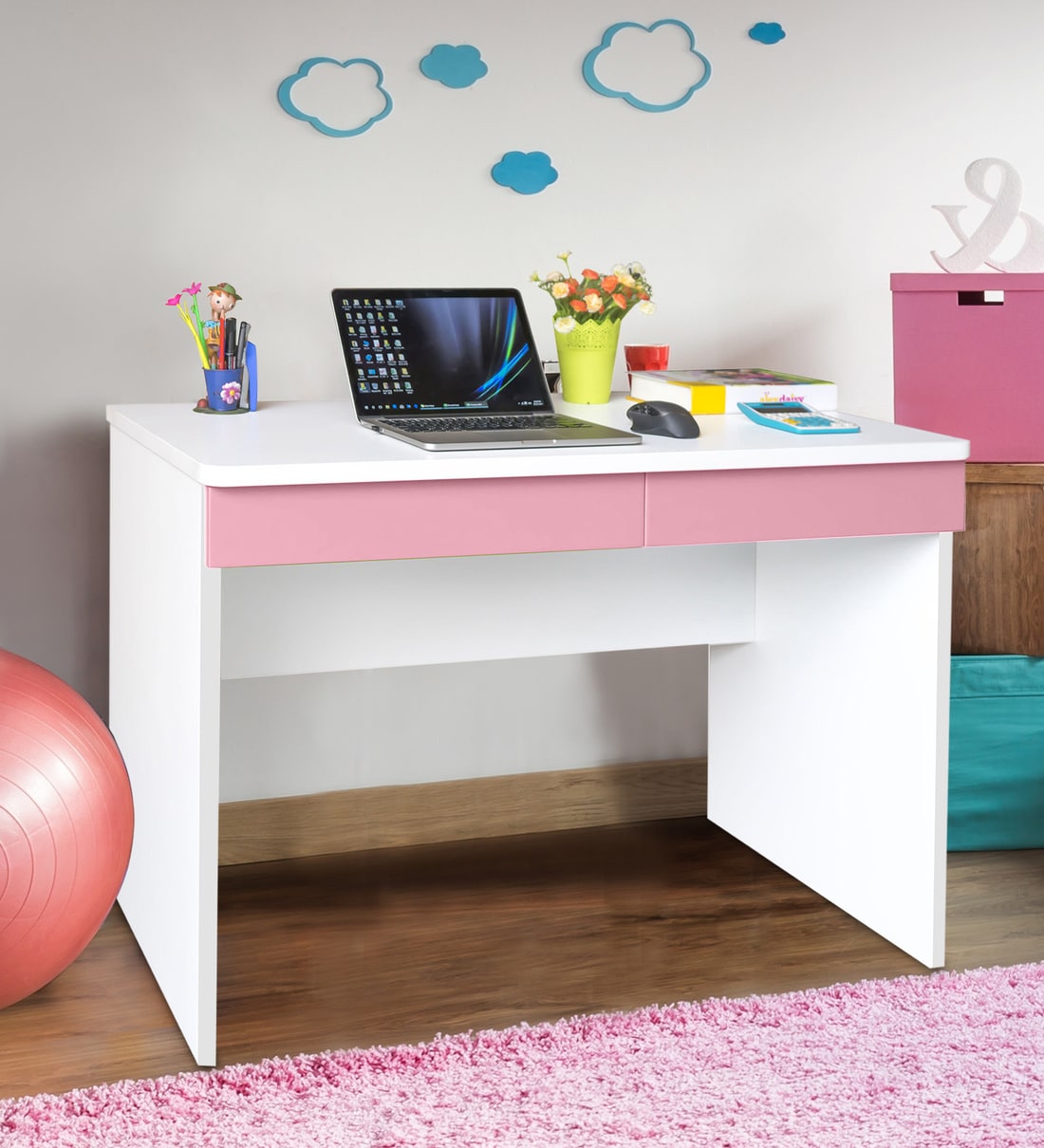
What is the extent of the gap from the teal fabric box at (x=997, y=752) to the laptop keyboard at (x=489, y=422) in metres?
0.87

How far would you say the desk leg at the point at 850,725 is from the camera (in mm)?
2086

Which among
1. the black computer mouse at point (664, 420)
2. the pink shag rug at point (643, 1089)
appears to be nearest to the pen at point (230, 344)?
the black computer mouse at point (664, 420)

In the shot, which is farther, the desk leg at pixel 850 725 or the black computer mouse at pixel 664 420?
the desk leg at pixel 850 725

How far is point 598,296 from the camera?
7.38ft

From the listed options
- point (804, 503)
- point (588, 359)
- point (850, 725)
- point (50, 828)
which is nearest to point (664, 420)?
point (804, 503)

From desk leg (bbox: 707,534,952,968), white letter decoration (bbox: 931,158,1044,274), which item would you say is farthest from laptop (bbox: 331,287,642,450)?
white letter decoration (bbox: 931,158,1044,274)

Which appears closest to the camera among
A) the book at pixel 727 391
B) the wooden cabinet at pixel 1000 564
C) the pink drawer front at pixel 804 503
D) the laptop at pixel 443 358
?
the pink drawer front at pixel 804 503

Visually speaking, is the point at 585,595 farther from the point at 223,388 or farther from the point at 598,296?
the point at 223,388

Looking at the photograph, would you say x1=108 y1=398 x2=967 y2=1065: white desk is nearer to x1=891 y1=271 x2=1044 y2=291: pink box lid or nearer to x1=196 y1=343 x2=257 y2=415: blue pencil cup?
x1=196 y1=343 x2=257 y2=415: blue pencil cup

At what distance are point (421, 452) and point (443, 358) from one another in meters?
0.37

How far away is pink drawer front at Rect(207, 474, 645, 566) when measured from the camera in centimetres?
173

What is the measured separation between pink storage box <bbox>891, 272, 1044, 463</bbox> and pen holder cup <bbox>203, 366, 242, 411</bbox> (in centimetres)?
106

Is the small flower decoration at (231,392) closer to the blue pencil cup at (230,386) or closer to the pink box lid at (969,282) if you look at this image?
the blue pencil cup at (230,386)

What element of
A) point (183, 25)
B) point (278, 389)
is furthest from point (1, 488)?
point (183, 25)
